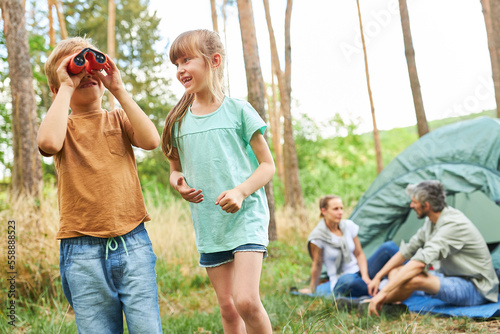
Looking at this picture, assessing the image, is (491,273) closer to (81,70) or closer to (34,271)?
(81,70)

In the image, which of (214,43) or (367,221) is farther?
(367,221)

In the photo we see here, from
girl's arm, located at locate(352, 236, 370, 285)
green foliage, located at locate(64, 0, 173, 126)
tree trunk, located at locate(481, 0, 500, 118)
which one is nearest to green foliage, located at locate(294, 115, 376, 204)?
green foliage, located at locate(64, 0, 173, 126)

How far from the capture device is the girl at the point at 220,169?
1.96 metres

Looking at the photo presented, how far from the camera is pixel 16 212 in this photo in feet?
14.6

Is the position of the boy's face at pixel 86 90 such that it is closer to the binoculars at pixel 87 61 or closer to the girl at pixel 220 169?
the binoculars at pixel 87 61

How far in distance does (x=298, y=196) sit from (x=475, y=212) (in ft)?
11.3

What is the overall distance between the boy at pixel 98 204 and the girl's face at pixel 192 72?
272 mm

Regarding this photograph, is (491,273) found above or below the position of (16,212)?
below

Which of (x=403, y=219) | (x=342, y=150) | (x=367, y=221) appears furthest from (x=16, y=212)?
(x=342, y=150)

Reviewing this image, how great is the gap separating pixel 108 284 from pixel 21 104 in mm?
4248

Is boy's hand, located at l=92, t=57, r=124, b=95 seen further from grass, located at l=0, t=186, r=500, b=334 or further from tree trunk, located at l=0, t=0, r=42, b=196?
tree trunk, located at l=0, t=0, r=42, b=196

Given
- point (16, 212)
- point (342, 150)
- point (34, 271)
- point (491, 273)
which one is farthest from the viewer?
Answer: point (342, 150)

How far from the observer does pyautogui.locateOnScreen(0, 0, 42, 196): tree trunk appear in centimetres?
533

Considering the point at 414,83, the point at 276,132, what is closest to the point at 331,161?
the point at 276,132
